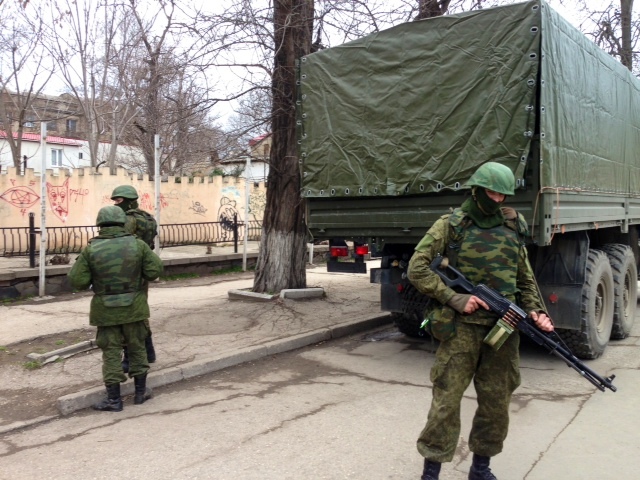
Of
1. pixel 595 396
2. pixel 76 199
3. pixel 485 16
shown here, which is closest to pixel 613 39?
pixel 485 16

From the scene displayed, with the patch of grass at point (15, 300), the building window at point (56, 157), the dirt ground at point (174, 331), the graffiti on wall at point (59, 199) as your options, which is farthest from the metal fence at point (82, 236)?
the building window at point (56, 157)

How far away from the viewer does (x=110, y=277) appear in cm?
452

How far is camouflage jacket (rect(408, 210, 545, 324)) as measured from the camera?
3109mm

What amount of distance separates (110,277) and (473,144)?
337cm

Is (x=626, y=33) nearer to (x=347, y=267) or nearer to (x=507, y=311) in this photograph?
(x=347, y=267)

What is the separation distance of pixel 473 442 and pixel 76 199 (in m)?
12.6

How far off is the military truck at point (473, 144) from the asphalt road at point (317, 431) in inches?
42.3

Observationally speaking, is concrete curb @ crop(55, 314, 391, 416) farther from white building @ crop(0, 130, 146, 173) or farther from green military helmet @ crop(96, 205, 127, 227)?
white building @ crop(0, 130, 146, 173)

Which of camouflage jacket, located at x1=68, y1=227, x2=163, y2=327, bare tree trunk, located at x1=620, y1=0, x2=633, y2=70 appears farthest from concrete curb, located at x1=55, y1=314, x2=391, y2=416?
bare tree trunk, located at x1=620, y1=0, x2=633, y2=70

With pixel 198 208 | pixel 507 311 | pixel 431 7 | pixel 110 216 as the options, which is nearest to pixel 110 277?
pixel 110 216

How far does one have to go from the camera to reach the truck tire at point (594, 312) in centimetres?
567

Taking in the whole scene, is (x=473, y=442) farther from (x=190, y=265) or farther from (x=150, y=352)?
(x=190, y=265)

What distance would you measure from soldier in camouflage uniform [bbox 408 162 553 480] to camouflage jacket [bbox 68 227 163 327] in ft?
8.21

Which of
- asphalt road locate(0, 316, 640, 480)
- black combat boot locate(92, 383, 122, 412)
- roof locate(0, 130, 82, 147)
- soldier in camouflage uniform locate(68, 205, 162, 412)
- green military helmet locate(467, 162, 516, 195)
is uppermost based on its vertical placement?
roof locate(0, 130, 82, 147)
